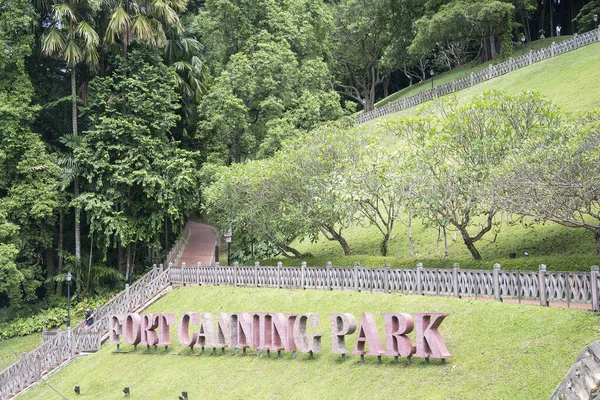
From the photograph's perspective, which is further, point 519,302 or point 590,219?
point 590,219

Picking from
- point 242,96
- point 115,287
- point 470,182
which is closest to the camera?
point 470,182

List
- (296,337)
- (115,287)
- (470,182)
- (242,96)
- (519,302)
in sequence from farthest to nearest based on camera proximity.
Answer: (242,96) → (115,287) → (470,182) → (296,337) → (519,302)

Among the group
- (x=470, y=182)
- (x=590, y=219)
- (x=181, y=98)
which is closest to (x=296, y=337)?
(x=470, y=182)

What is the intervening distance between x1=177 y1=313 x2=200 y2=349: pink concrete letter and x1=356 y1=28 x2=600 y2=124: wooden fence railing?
22510 millimetres

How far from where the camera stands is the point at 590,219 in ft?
97.0

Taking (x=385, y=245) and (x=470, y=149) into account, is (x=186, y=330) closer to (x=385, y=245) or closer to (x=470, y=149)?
(x=385, y=245)

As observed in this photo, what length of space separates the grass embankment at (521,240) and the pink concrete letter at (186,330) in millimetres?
8479

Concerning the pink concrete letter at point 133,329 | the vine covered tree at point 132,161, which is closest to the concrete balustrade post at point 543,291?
the pink concrete letter at point 133,329

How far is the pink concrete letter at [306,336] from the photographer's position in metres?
23.4

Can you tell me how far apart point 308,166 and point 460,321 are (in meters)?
15.7

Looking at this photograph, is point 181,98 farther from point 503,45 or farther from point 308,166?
point 503,45

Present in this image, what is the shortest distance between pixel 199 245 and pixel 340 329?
29.3 metres

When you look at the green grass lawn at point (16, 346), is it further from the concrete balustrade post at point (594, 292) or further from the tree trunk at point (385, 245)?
the concrete balustrade post at point (594, 292)

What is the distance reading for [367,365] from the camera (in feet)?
70.9
